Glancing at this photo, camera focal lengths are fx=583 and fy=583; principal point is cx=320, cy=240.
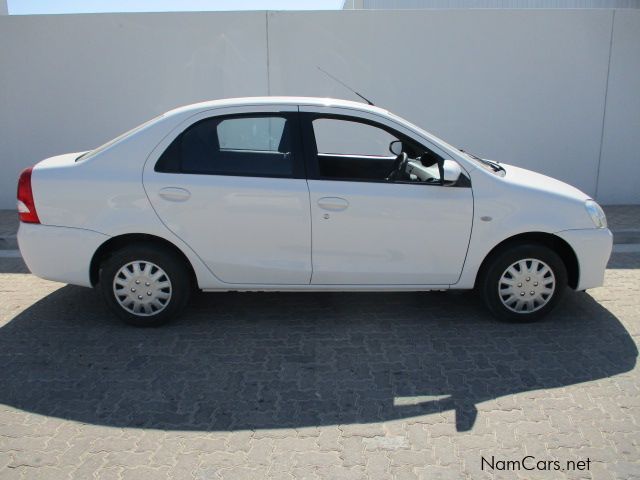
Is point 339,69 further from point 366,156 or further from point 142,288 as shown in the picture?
point 142,288

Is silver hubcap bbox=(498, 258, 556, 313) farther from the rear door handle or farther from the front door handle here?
the rear door handle

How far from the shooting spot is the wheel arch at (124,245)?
14.4ft

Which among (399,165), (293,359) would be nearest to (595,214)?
(399,165)

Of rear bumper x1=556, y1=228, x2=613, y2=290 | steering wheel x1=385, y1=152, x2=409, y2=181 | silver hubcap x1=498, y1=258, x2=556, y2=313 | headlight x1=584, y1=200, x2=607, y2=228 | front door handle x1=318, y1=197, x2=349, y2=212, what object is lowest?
silver hubcap x1=498, y1=258, x2=556, y2=313

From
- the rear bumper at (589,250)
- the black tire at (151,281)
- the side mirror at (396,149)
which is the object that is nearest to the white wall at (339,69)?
the side mirror at (396,149)

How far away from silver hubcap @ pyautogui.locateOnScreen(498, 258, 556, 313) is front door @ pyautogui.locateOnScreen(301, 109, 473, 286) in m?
0.41

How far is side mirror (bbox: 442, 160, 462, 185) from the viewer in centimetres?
423

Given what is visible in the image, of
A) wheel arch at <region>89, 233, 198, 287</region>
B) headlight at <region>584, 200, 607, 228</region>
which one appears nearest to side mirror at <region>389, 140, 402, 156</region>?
headlight at <region>584, 200, 607, 228</region>

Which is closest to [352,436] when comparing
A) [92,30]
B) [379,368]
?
Result: [379,368]

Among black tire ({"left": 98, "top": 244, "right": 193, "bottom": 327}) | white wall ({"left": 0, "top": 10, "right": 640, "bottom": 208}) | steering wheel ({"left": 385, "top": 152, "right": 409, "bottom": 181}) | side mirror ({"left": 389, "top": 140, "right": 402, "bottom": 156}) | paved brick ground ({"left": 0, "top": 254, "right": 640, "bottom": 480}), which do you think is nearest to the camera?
paved brick ground ({"left": 0, "top": 254, "right": 640, "bottom": 480})

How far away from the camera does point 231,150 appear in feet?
14.6

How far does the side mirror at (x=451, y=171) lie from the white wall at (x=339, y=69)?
4.39 metres

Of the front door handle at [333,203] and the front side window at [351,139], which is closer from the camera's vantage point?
the front door handle at [333,203]

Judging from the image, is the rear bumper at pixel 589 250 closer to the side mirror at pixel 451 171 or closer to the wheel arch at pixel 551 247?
the wheel arch at pixel 551 247
